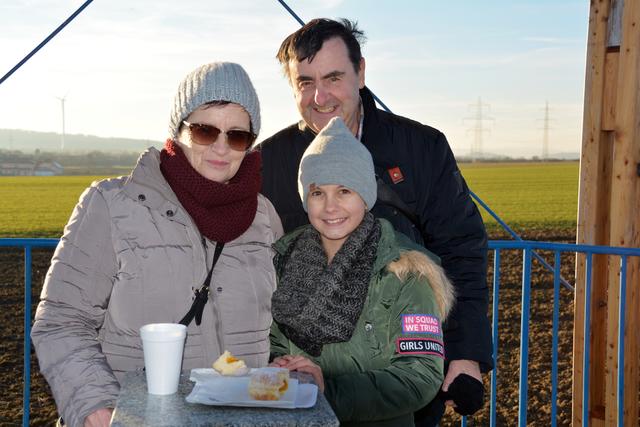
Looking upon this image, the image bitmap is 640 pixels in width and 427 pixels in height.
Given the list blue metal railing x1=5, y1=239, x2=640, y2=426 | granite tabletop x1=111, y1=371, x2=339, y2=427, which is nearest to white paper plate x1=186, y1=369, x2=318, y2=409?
granite tabletop x1=111, y1=371, x2=339, y2=427

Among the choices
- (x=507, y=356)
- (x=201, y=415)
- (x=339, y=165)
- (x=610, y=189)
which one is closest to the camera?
(x=201, y=415)

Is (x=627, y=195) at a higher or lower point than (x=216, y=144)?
lower

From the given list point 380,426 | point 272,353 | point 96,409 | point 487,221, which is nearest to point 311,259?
point 272,353

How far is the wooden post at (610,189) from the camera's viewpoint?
444 cm

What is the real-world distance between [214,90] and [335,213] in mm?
560

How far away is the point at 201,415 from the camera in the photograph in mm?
1466

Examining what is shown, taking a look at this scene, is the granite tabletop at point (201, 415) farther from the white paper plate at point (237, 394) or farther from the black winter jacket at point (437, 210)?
the black winter jacket at point (437, 210)

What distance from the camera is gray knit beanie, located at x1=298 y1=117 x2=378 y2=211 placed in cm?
230

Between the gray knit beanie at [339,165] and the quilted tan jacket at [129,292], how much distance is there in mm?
355

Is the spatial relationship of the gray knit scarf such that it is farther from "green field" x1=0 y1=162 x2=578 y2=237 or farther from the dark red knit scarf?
"green field" x1=0 y1=162 x2=578 y2=237

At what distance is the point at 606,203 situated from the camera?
472cm

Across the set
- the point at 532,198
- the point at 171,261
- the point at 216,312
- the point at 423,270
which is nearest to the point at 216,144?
the point at 171,261

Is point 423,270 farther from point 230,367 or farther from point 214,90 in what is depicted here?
point 214,90

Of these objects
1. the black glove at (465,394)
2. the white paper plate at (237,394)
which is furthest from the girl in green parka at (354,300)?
the black glove at (465,394)
